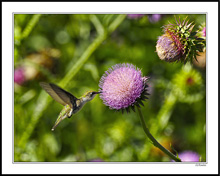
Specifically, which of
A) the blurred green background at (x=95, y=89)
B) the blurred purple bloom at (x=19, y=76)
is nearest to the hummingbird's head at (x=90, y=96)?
the blurred green background at (x=95, y=89)

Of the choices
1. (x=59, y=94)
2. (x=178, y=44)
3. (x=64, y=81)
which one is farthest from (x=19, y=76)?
(x=178, y=44)

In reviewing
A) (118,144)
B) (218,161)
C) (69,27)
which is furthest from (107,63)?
(218,161)

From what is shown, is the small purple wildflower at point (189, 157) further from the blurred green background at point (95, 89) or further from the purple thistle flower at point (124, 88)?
the purple thistle flower at point (124, 88)

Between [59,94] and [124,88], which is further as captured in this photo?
[59,94]

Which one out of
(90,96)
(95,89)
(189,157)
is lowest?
(189,157)

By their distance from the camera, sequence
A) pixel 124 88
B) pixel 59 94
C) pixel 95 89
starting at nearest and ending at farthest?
pixel 124 88, pixel 59 94, pixel 95 89

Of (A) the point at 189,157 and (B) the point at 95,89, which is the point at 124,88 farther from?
(B) the point at 95,89

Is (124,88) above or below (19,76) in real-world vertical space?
below
